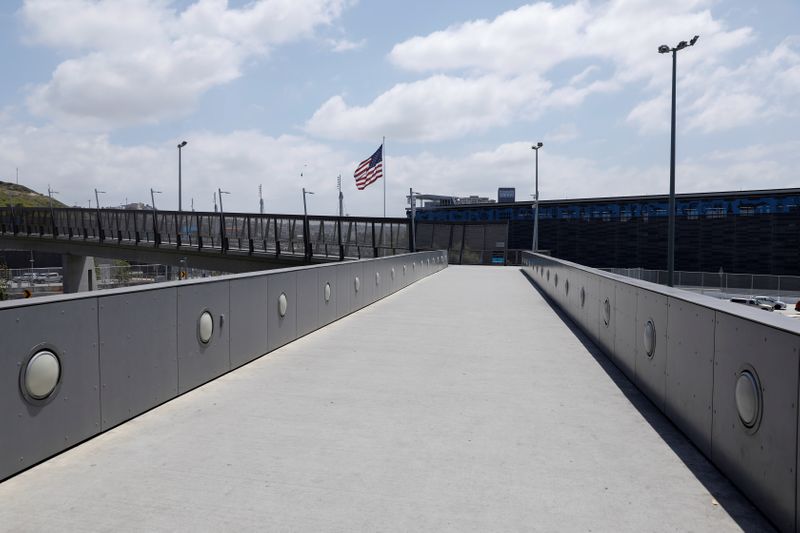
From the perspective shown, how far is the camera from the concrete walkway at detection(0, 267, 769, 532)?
383 centimetres

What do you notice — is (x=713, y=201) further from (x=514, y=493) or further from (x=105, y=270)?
(x=105, y=270)

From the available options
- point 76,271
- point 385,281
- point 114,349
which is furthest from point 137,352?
point 76,271

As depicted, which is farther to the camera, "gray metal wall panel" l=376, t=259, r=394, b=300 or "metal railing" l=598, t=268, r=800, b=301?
"metal railing" l=598, t=268, r=800, b=301

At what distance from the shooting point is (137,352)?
5.95m

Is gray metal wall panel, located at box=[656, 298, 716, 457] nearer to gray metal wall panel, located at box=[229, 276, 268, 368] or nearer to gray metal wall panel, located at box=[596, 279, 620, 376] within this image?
gray metal wall panel, located at box=[596, 279, 620, 376]

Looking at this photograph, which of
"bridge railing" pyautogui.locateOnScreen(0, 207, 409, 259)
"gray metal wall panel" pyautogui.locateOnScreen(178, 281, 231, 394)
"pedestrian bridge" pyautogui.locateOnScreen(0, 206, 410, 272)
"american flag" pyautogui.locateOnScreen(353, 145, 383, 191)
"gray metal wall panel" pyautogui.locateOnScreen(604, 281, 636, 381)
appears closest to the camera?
"gray metal wall panel" pyautogui.locateOnScreen(178, 281, 231, 394)

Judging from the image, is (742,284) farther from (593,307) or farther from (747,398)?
(747,398)

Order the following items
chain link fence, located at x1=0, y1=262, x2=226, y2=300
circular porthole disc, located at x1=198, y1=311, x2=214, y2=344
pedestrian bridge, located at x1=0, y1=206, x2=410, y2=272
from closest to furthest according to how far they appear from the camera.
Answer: circular porthole disc, located at x1=198, y1=311, x2=214, y2=344 → pedestrian bridge, located at x1=0, y1=206, x2=410, y2=272 → chain link fence, located at x1=0, y1=262, x2=226, y2=300

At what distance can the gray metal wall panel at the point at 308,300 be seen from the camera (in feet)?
35.5

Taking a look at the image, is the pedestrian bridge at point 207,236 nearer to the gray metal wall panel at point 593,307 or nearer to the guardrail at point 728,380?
the gray metal wall panel at point 593,307

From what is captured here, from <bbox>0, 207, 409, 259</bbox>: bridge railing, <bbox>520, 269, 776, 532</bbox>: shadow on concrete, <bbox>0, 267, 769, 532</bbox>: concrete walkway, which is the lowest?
<bbox>520, 269, 776, 532</bbox>: shadow on concrete

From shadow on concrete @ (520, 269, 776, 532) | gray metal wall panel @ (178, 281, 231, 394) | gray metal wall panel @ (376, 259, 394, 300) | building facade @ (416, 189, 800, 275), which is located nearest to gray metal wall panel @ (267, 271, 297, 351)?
gray metal wall panel @ (178, 281, 231, 394)

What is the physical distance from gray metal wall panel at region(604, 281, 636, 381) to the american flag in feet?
117

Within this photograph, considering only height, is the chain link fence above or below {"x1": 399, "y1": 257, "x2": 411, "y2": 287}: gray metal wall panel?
below
